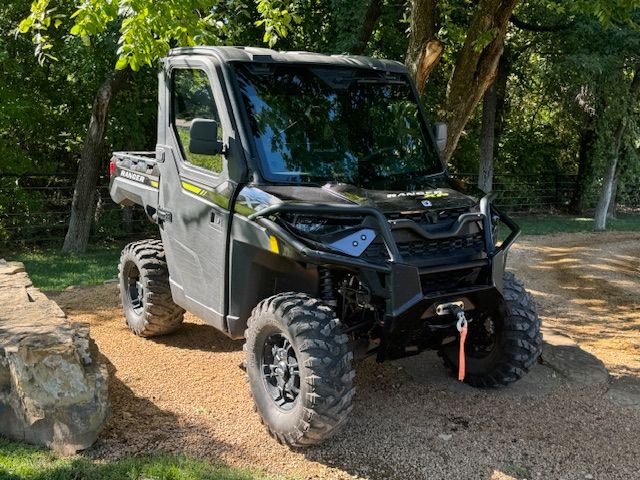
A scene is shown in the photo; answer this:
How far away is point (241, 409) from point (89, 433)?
1.09 metres

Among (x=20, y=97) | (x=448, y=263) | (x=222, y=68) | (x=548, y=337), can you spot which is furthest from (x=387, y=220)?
(x=20, y=97)

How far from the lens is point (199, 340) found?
642cm

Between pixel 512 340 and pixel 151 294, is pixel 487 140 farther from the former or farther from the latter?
pixel 512 340

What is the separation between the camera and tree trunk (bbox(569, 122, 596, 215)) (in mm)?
20875

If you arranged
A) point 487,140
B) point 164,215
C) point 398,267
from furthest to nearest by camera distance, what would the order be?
point 487,140, point 164,215, point 398,267

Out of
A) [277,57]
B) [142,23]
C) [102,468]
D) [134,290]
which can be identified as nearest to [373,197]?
[277,57]

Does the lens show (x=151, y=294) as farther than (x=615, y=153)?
No

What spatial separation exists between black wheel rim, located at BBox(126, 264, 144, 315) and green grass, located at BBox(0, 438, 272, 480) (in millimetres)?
2455

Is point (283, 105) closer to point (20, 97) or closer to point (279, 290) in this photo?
point (279, 290)

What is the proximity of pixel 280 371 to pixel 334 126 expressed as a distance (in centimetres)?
170

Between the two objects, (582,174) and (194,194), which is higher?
(194,194)

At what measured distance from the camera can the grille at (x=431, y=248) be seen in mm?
4199

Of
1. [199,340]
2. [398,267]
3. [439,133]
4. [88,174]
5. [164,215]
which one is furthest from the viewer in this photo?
[88,174]

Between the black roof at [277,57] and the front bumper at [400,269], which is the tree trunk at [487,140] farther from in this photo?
the front bumper at [400,269]
